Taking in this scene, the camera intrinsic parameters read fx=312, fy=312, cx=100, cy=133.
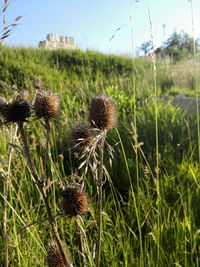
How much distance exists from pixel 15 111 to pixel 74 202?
34 cm

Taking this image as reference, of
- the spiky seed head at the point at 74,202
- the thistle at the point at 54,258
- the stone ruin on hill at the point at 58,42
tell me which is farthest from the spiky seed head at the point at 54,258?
the stone ruin on hill at the point at 58,42

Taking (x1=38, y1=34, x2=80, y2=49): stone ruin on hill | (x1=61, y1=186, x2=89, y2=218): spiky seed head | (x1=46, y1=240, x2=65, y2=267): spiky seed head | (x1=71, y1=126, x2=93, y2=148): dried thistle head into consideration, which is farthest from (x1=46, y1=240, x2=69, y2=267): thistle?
(x1=38, y1=34, x2=80, y2=49): stone ruin on hill

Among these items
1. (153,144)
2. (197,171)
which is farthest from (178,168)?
(153,144)

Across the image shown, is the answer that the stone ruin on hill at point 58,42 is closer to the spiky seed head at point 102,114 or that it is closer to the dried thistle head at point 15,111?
the spiky seed head at point 102,114

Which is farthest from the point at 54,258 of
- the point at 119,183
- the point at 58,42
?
the point at 58,42

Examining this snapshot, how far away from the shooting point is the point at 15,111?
3.14 ft

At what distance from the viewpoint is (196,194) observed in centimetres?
211

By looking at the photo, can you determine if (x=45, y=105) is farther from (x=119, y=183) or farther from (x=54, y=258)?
(x=119, y=183)

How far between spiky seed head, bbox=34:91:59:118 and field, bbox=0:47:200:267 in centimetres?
5

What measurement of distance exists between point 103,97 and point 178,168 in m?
1.53

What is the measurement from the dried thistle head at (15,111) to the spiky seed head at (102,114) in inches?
9.4

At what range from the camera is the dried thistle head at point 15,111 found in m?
0.95

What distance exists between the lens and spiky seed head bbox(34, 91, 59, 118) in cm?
97

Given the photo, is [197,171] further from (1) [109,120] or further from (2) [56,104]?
(2) [56,104]
